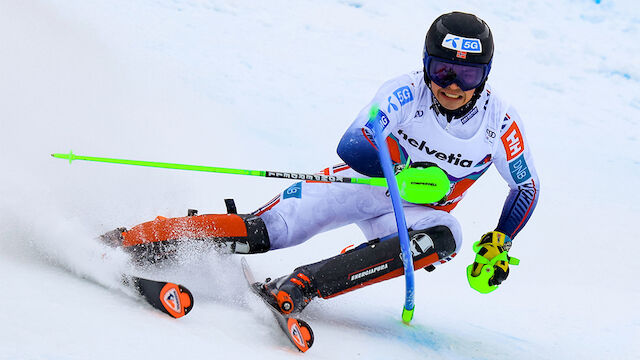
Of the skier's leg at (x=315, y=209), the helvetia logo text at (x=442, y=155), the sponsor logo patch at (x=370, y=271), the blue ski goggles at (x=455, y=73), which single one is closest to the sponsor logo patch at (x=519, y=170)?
the helvetia logo text at (x=442, y=155)

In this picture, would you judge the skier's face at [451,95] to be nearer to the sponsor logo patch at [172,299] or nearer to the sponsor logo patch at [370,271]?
the sponsor logo patch at [370,271]

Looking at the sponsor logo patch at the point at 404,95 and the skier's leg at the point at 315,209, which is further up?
the sponsor logo patch at the point at 404,95

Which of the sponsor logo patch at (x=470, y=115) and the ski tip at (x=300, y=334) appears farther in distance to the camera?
the sponsor logo patch at (x=470, y=115)

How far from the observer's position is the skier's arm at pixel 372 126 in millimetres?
2834

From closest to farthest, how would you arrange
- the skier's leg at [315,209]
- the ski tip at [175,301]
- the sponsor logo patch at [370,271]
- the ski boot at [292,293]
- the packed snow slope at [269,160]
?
the ski tip at [175,301] → the packed snow slope at [269,160] → the ski boot at [292,293] → the sponsor logo patch at [370,271] → the skier's leg at [315,209]

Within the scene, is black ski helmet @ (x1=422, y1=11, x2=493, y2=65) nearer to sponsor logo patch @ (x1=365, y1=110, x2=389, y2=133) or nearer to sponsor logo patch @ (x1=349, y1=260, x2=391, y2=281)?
sponsor logo patch @ (x1=365, y1=110, x2=389, y2=133)

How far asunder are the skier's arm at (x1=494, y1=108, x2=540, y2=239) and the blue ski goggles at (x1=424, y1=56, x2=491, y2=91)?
0.33 metres

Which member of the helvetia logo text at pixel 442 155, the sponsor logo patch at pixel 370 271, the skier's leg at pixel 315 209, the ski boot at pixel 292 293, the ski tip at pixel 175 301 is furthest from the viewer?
the skier's leg at pixel 315 209

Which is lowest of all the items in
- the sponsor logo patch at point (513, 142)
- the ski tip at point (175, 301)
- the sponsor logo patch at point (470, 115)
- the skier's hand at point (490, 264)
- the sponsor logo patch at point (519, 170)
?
the skier's hand at point (490, 264)

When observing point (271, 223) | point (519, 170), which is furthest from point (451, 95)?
point (271, 223)

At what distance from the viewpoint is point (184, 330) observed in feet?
7.45

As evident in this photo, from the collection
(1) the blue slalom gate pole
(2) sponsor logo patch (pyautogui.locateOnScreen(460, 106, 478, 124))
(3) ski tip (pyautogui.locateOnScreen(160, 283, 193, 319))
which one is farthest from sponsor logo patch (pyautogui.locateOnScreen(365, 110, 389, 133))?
(3) ski tip (pyautogui.locateOnScreen(160, 283, 193, 319))

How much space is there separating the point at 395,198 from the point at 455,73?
23.4 inches

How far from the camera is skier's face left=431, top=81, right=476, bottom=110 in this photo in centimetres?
285
